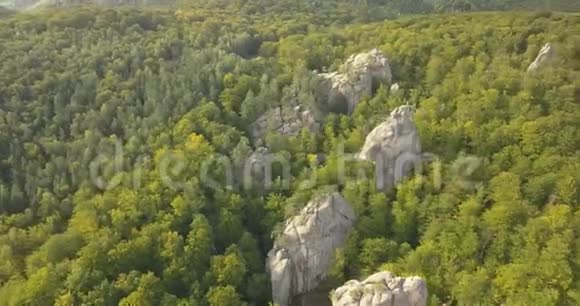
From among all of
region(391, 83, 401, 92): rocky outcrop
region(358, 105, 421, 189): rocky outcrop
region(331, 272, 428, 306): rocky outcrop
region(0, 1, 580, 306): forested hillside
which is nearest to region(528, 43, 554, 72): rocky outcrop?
region(0, 1, 580, 306): forested hillside

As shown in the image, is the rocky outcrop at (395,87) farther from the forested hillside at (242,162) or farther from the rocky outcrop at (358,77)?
the rocky outcrop at (358,77)

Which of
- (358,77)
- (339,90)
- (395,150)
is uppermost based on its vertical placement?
(358,77)

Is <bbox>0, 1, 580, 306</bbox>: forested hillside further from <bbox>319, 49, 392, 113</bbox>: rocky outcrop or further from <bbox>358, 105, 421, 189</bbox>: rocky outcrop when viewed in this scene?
<bbox>319, 49, 392, 113</bbox>: rocky outcrop

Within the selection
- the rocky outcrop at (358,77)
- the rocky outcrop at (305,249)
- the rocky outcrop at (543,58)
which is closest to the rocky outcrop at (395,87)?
the rocky outcrop at (358,77)

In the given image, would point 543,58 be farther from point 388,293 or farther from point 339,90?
point 388,293

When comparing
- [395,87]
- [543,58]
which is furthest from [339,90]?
[543,58]

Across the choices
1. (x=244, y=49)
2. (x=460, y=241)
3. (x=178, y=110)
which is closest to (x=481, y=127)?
(x=460, y=241)

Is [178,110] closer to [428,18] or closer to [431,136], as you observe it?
[431,136]
